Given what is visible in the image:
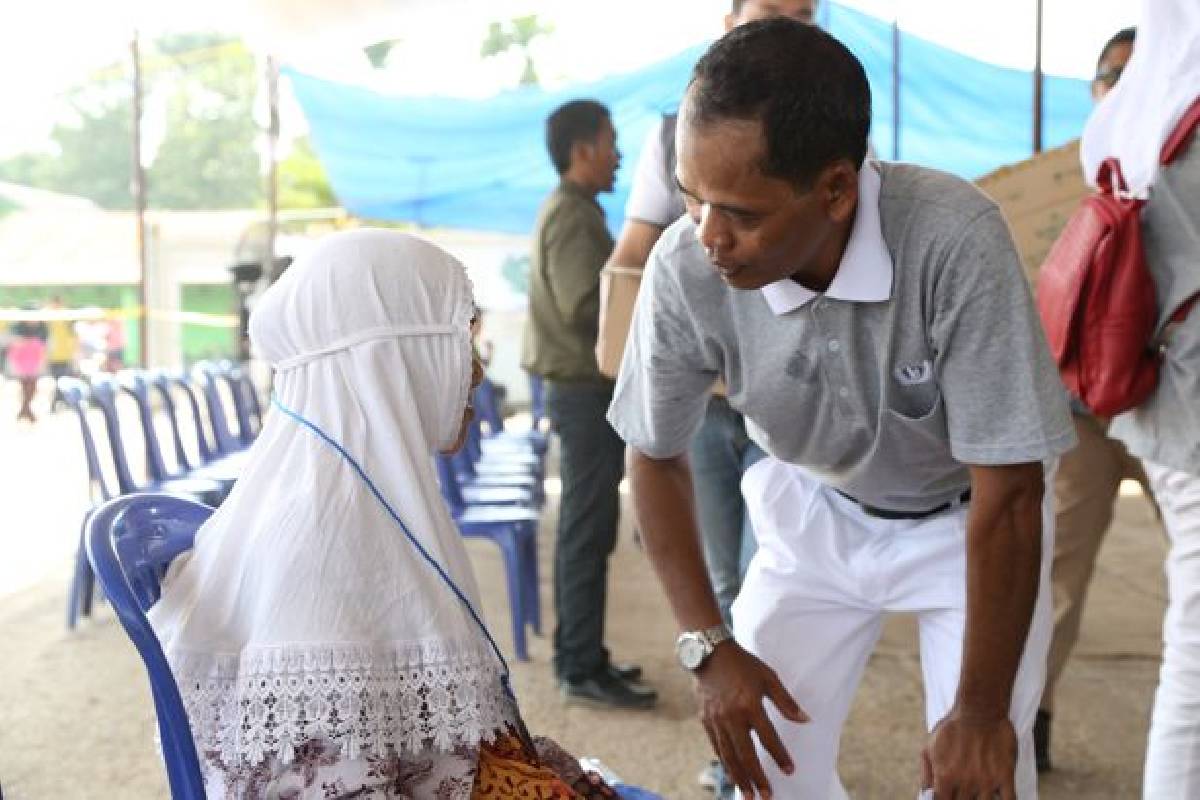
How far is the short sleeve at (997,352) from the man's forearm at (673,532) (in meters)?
0.49

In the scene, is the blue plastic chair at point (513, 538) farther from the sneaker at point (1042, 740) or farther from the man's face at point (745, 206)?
the man's face at point (745, 206)

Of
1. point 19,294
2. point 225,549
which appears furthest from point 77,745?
point 19,294

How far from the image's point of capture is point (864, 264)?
5.37ft

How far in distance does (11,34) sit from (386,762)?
5410 mm

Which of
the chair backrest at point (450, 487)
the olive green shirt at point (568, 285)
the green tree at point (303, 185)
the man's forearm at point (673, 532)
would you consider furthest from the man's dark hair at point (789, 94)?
the green tree at point (303, 185)

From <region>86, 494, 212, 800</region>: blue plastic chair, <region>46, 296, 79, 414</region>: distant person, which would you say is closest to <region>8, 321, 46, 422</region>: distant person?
<region>46, 296, 79, 414</region>: distant person

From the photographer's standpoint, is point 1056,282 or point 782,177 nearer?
point 782,177

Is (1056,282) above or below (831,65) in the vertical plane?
below

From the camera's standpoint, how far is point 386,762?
1.53 meters

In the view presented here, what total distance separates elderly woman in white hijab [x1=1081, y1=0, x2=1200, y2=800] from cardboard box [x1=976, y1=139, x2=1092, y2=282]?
1.09 metres

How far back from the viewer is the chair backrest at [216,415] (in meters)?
5.97

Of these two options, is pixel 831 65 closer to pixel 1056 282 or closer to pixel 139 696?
pixel 1056 282

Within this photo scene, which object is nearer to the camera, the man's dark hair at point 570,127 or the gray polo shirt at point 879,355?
the gray polo shirt at point 879,355

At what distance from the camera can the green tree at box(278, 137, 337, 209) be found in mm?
29734
